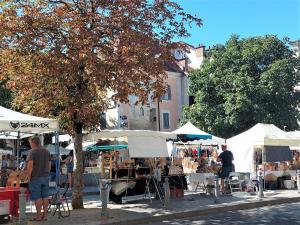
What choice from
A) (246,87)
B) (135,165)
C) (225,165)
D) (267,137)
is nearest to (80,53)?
(135,165)

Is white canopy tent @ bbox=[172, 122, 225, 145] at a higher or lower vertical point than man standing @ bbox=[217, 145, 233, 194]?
higher

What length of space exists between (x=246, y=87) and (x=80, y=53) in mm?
26018

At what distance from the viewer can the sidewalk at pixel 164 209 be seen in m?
11.4

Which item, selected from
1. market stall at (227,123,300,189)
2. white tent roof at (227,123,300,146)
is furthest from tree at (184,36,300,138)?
white tent roof at (227,123,300,146)

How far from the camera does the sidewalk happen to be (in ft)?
37.5

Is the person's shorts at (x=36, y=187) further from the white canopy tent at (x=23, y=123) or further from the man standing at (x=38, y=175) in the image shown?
the white canopy tent at (x=23, y=123)

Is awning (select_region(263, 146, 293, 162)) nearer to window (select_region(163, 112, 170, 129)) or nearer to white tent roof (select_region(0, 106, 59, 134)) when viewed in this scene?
white tent roof (select_region(0, 106, 59, 134))

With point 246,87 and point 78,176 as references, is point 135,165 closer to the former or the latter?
point 78,176

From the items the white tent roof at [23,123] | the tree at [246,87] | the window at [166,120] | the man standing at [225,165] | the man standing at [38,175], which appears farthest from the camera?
the window at [166,120]

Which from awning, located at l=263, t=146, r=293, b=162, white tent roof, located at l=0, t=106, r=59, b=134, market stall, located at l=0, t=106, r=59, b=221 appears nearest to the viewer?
market stall, located at l=0, t=106, r=59, b=221

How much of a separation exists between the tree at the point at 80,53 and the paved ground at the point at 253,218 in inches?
138

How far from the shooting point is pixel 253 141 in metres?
20.6

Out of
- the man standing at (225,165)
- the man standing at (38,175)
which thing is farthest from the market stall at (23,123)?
the man standing at (225,165)

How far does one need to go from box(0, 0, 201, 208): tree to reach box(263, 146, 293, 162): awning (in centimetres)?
985
